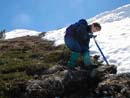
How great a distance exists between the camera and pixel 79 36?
57.6ft

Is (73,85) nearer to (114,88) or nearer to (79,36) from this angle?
(114,88)

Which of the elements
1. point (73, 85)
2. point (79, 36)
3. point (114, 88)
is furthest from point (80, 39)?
point (114, 88)

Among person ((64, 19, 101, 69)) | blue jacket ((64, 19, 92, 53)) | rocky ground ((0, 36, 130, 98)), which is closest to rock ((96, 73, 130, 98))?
rocky ground ((0, 36, 130, 98))

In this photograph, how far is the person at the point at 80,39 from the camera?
17406 millimetres

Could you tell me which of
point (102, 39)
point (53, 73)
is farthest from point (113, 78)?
point (102, 39)

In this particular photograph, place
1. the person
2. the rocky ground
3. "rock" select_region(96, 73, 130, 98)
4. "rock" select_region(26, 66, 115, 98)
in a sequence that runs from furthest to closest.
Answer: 1. the person
2. "rock" select_region(26, 66, 115, 98)
3. the rocky ground
4. "rock" select_region(96, 73, 130, 98)

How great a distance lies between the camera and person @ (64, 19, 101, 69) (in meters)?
17.4

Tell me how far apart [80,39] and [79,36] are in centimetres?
15

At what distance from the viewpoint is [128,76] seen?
639 inches

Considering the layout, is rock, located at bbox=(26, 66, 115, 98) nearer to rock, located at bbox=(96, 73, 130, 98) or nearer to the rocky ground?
the rocky ground

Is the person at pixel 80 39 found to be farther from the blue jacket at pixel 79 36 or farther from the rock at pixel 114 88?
the rock at pixel 114 88

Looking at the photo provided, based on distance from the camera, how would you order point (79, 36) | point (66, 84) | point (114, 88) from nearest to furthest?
1. point (114, 88)
2. point (66, 84)
3. point (79, 36)

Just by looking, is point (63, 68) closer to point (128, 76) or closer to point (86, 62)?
point (86, 62)

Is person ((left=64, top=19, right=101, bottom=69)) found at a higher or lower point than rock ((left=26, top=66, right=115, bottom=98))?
higher
